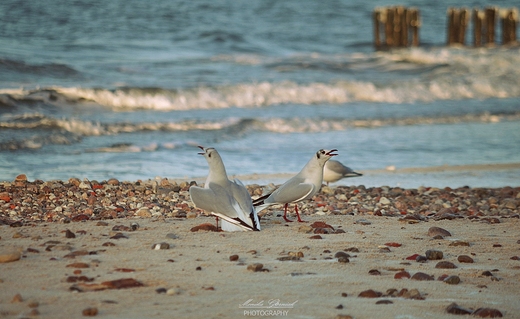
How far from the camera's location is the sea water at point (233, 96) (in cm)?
1104

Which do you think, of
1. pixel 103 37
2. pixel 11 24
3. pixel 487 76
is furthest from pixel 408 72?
pixel 11 24

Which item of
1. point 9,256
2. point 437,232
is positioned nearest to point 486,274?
point 437,232

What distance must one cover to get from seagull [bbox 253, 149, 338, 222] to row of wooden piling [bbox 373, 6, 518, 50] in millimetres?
22197

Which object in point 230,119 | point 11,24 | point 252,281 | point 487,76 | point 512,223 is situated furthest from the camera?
point 11,24

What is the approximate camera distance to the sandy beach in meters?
4.02

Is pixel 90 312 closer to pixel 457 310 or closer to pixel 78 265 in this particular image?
pixel 78 265

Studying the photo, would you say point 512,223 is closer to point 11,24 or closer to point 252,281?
point 252,281

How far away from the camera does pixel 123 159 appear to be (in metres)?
10.8

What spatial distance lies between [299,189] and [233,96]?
11.2m

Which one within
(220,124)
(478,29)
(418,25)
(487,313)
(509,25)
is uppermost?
(418,25)

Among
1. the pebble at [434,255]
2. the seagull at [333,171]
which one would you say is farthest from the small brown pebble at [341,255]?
the seagull at [333,171]

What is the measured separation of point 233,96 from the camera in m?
17.4

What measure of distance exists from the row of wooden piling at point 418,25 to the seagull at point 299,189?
22197mm

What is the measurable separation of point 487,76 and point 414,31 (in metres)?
7.42
